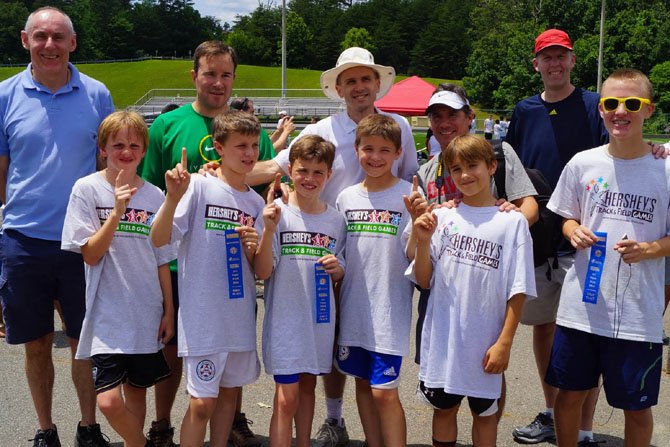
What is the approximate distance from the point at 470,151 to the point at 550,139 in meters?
1.26

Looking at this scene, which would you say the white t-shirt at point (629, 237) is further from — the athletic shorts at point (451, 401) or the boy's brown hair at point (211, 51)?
the boy's brown hair at point (211, 51)

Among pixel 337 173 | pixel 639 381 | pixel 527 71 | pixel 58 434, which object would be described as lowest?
pixel 58 434

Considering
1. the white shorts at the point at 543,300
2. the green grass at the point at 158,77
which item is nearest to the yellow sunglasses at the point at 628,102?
the white shorts at the point at 543,300

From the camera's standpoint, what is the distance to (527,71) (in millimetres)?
52281

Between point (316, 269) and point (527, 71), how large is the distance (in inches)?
2063

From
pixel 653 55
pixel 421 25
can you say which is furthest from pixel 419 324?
pixel 421 25

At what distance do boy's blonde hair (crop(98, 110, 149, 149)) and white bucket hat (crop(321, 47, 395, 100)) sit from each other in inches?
47.1

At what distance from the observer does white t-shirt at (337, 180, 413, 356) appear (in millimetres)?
3725

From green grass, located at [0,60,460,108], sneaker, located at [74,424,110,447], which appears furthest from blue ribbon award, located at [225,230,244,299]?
green grass, located at [0,60,460,108]

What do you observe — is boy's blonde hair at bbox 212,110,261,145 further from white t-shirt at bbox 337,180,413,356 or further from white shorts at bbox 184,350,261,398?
white shorts at bbox 184,350,261,398

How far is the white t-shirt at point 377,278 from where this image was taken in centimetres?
372

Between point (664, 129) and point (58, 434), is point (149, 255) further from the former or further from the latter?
point (664, 129)

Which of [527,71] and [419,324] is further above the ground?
[527,71]

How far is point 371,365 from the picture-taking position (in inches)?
149
